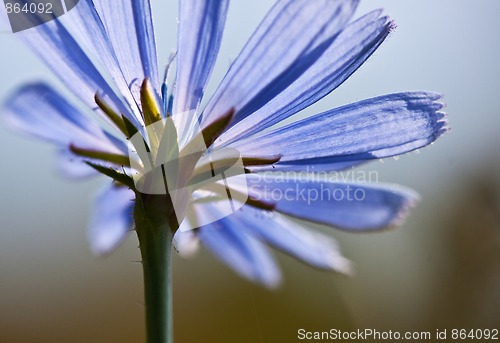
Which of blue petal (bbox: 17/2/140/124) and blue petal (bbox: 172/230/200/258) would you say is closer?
blue petal (bbox: 17/2/140/124)

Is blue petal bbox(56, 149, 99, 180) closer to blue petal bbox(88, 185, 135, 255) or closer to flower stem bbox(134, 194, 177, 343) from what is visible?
blue petal bbox(88, 185, 135, 255)

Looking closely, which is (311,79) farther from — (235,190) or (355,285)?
(355,285)

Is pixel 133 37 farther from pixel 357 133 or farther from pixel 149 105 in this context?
pixel 357 133

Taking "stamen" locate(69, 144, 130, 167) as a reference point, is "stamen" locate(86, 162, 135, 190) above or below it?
below

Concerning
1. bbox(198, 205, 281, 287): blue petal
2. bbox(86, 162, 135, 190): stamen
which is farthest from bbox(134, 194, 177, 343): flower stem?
bbox(198, 205, 281, 287): blue petal

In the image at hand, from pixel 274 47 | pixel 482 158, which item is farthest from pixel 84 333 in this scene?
pixel 482 158

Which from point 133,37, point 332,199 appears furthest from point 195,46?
point 332,199

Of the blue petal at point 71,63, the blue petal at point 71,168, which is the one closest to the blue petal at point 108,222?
the blue petal at point 71,168
